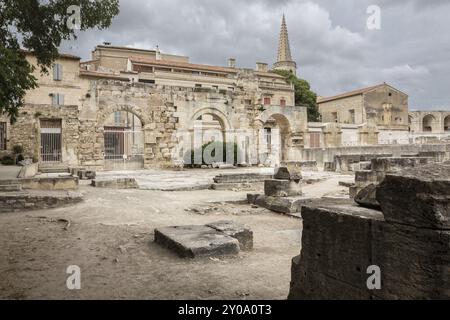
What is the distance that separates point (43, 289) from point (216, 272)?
176cm

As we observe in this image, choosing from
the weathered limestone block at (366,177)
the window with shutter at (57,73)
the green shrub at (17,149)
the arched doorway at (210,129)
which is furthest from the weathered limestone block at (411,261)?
the window with shutter at (57,73)

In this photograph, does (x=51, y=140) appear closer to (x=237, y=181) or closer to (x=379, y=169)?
(x=237, y=181)

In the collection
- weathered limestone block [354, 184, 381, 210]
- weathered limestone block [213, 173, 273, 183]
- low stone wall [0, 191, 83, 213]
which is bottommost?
low stone wall [0, 191, 83, 213]

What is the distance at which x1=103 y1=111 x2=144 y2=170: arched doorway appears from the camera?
2205 cm

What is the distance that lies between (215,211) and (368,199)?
5979mm

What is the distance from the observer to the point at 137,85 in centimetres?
2186

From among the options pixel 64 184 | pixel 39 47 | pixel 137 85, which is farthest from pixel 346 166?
pixel 39 47

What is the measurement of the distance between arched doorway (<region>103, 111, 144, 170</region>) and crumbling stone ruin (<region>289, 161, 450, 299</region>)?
19621 mm

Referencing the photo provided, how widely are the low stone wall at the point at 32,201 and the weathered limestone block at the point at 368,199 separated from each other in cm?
761

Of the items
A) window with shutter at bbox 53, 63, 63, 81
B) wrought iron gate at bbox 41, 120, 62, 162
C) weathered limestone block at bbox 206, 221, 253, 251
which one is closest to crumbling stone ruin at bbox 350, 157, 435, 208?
weathered limestone block at bbox 206, 221, 253, 251

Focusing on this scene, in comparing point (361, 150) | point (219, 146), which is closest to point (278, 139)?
point (361, 150)

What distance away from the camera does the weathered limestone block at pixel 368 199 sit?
Answer: 296 centimetres

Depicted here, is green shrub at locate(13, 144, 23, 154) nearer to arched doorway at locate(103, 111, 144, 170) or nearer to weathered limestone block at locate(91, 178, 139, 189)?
arched doorway at locate(103, 111, 144, 170)

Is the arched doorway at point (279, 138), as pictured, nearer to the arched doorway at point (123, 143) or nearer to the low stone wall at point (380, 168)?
the arched doorway at point (123, 143)
